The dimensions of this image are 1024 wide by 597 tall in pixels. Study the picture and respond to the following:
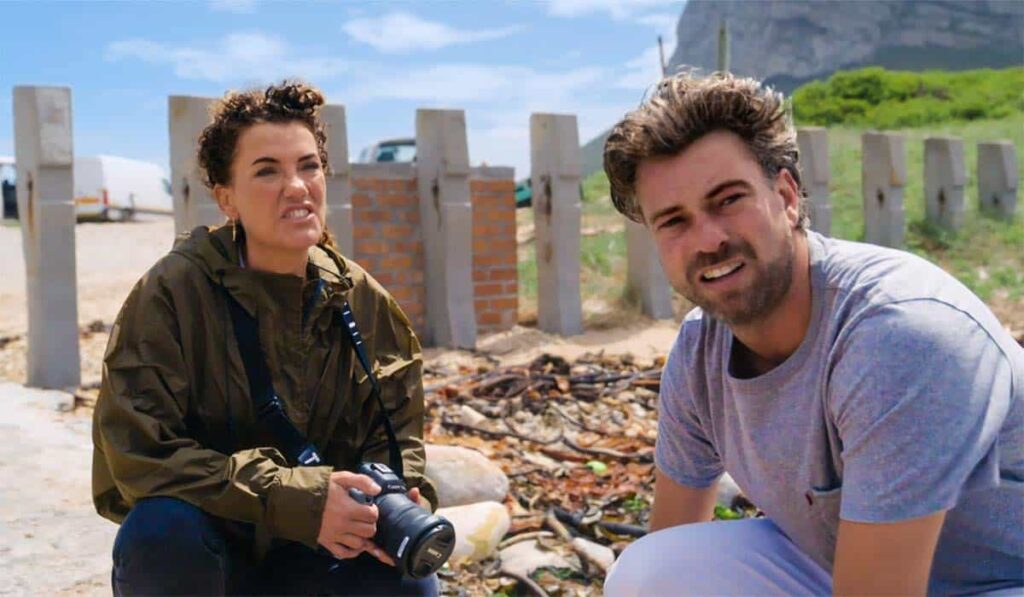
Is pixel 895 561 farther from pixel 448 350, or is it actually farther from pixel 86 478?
pixel 448 350

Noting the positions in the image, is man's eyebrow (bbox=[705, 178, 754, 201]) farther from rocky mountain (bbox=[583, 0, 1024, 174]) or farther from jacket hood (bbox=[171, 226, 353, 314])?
rocky mountain (bbox=[583, 0, 1024, 174])

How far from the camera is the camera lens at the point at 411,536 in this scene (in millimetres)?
2213

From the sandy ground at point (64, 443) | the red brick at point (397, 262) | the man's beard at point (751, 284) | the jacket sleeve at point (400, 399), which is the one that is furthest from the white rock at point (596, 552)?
the red brick at point (397, 262)

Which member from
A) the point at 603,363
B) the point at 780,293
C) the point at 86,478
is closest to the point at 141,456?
the point at 780,293

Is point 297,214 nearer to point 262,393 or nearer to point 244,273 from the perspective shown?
point 244,273

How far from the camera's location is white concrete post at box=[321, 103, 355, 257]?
6664mm

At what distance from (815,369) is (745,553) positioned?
49cm

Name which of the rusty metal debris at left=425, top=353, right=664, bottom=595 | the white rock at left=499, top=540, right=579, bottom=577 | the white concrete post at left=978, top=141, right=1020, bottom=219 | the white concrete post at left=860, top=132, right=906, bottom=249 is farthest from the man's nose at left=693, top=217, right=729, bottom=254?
the white concrete post at left=978, top=141, right=1020, bottom=219

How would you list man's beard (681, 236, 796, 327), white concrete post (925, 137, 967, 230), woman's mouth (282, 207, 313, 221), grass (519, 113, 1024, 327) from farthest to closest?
white concrete post (925, 137, 967, 230), grass (519, 113, 1024, 327), woman's mouth (282, 207, 313, 221), man's beard (681, 236, 796, 327)

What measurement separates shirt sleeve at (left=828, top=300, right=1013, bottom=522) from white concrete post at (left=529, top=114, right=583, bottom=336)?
5.97 m

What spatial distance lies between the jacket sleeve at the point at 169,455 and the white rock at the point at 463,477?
1626 millimetres

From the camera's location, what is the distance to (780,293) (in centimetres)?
195

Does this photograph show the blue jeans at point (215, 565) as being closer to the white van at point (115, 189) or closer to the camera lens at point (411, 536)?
the camera lens at point (411, 536)

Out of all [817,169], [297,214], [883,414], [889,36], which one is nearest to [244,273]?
[297,214]
